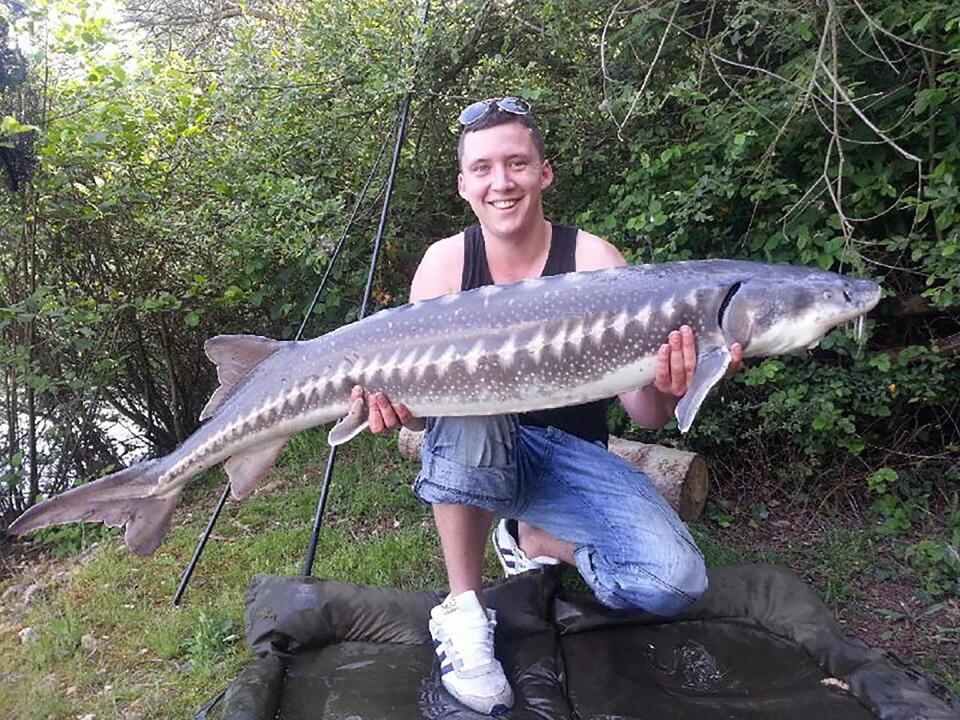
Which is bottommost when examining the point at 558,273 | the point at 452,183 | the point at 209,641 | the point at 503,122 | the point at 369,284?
the point at 209,641

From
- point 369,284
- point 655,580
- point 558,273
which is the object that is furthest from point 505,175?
point 655,580

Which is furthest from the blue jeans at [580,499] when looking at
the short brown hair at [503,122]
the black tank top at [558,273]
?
the short brown hair at [503,122]

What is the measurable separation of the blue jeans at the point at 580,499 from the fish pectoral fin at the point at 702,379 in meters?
0.68

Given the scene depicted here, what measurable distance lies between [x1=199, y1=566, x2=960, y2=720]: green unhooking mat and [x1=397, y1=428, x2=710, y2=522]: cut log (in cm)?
89

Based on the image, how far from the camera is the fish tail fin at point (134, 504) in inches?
115

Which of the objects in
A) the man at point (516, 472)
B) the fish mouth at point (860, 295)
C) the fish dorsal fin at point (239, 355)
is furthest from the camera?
the fish dorsal fin at point (239, 355)

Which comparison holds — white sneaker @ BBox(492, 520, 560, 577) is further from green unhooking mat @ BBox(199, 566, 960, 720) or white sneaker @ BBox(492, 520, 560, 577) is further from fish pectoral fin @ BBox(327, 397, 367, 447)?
fish pectoral fin @ BBox(327, 397, 367, 447)

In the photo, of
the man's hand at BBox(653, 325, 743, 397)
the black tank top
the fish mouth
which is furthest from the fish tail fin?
the fish mouth

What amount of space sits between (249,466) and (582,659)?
60.6 inches

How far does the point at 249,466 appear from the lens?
301 cm

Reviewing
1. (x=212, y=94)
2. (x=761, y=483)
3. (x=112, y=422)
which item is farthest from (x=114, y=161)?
(x=761, y=483)

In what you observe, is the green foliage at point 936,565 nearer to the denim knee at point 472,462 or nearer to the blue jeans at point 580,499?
the blue jeans at point 580,499

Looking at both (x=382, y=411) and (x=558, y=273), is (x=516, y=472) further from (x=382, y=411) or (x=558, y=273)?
(x=558, y=273)

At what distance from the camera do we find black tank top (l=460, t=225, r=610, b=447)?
3.19m
